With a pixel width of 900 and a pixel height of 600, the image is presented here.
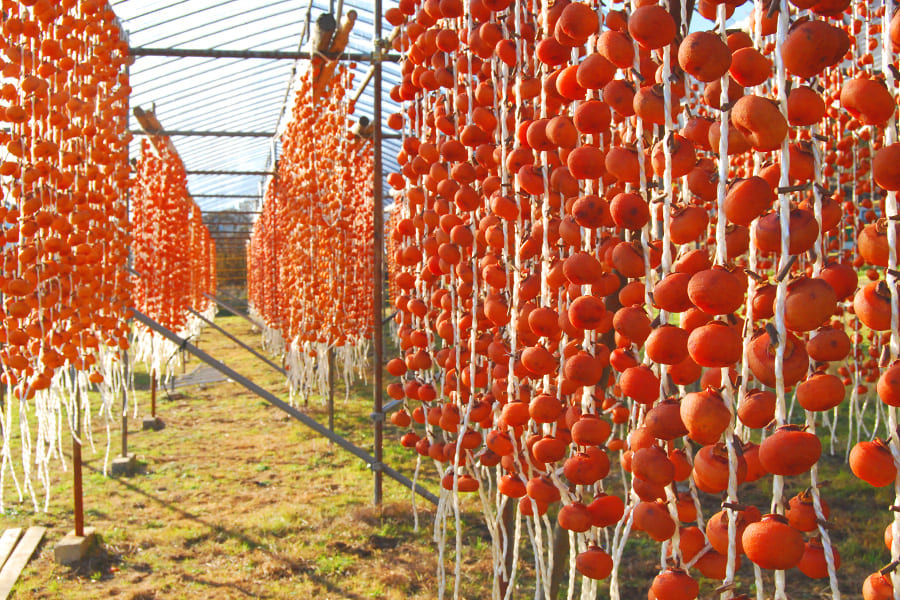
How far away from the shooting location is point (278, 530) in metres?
3.45

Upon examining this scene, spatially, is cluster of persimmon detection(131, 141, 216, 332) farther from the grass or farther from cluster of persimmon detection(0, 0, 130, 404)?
cluster of persimmon detection(0, 0, 130, 404)

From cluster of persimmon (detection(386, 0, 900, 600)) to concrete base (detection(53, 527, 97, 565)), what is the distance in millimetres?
2373

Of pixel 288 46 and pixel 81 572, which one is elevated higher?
pixel 288 46

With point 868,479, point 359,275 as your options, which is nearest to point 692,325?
point 868,479

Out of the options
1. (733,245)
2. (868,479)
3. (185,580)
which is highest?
(733,245)

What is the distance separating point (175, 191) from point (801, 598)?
6.20 metres

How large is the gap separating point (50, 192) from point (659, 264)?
224cm

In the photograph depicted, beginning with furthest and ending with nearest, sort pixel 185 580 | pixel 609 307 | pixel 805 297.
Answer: pixel 185 580 → pixel 609 307 → pixel 805 297

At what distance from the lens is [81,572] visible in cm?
301

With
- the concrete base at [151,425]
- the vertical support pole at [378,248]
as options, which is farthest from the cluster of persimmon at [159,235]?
the vertical support pole at [378,248]

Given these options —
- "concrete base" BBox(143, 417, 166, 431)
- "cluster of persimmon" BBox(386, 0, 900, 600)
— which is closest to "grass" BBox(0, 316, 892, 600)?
"concrete base" BBox(143, 417, 166, 431)

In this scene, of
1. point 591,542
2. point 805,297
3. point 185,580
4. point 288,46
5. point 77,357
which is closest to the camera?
point 805,297

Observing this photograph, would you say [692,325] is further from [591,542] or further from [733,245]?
[591,542]

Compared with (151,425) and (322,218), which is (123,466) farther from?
(322,218)
